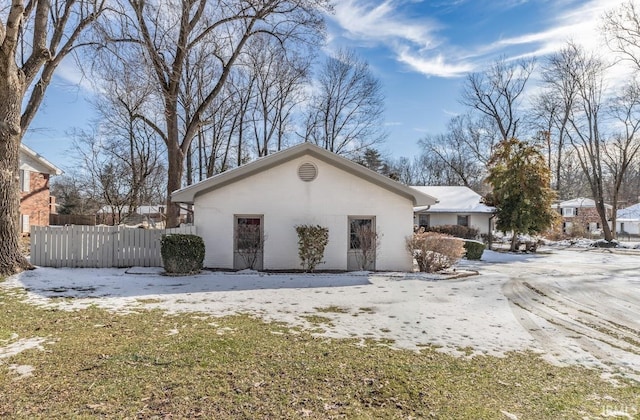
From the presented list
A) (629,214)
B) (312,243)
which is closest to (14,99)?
(312,243)

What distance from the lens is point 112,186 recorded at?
25.9 metres

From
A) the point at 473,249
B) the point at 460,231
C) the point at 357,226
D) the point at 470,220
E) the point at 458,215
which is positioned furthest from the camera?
the point at 458,215

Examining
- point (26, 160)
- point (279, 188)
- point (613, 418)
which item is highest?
point (26, 160)

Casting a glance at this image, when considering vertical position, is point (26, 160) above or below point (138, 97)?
below

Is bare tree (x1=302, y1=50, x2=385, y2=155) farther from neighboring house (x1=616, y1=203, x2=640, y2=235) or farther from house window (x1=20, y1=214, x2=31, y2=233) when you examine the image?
neighboring house (x1=616, y1=203, x2=640, y2=235)

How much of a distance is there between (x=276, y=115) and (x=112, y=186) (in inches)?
490

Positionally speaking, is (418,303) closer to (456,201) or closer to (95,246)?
(95,246)

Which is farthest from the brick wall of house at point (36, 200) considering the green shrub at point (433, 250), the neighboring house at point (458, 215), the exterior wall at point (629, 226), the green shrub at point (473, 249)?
the exterior wall at point (629, 226)

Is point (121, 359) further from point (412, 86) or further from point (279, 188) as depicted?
point (412, 86)

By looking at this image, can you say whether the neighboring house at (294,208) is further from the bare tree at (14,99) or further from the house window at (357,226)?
the bare tree at (14,99)

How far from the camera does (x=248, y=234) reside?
12.4 metres

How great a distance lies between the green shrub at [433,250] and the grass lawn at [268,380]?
7682mm

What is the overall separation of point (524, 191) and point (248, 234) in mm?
17167

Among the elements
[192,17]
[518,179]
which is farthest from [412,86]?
[192,17]
